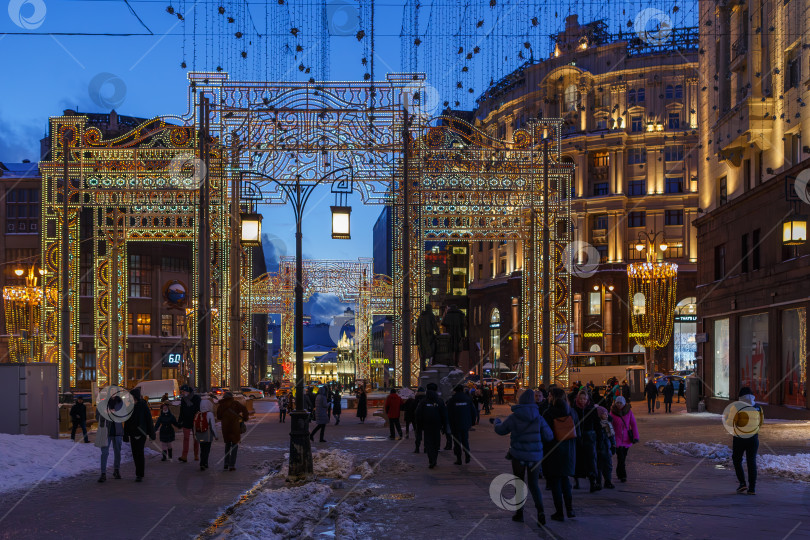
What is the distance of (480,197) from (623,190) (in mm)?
45246

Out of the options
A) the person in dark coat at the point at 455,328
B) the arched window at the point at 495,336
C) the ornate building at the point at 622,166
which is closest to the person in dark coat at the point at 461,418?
the person in dark coat at the point at 455,328

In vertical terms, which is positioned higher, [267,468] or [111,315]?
[111,315]

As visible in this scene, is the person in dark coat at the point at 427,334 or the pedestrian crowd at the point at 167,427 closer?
the pedestrian crowd at the point at 167,427

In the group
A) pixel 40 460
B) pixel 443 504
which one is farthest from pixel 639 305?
pixel 443 504

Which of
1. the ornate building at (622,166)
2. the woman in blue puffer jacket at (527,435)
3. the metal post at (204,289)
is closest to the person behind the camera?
the woman in blue puffer jacket at (527,435)

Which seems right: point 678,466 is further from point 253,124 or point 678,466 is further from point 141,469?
point 253,124

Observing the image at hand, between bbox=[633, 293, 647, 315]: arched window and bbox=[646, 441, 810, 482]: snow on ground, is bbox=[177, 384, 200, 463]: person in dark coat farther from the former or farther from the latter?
bbox=[633, 293, 647, 315]: arched window

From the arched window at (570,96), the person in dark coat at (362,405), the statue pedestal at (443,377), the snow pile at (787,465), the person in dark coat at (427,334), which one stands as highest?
the arched window at (570,96)

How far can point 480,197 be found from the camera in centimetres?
3959

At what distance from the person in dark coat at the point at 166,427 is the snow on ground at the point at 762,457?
11.2 m

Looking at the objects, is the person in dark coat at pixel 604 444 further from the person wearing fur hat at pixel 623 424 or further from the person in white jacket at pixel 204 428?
the person in white jacket at pixel 204 428

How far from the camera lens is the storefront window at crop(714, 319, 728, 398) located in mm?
37594

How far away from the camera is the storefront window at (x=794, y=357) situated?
96.5 ft

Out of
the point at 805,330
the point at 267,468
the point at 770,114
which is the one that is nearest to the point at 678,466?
the point at 267,468
